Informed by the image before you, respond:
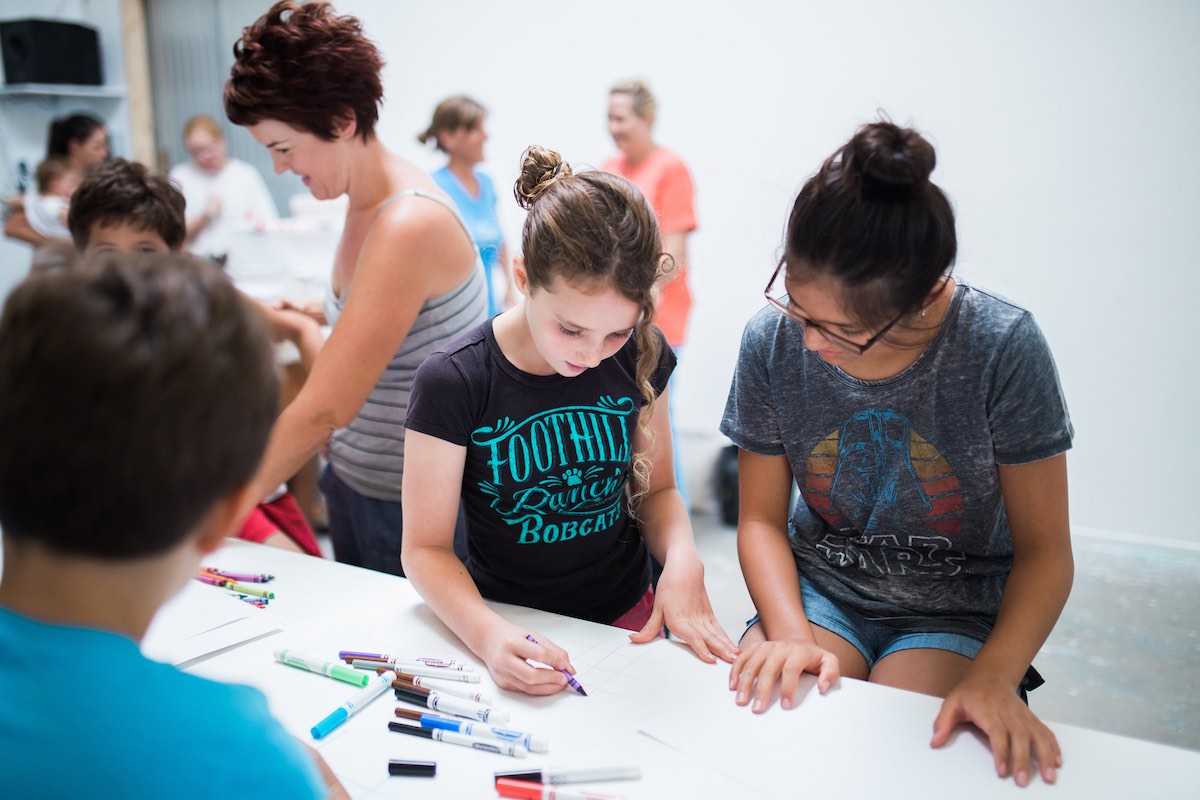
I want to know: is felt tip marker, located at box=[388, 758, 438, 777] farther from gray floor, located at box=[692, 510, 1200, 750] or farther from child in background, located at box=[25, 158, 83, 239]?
child in background, located at box=[25, 158, 83, 239]

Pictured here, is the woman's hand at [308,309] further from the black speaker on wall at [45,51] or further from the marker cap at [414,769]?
the black speaker on wall at [45,51]

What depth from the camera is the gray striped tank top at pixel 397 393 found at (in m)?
1.46

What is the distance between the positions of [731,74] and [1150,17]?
4.54 feet

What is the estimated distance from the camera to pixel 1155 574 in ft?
9.28

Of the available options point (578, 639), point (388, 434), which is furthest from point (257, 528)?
point (578, 639)

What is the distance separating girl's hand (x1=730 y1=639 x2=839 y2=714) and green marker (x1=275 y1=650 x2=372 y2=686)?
1.30ft

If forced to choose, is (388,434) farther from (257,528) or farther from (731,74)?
(731,74)

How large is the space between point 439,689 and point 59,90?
5.66 meters

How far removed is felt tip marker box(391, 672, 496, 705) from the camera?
0.90m

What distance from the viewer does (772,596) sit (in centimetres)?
115

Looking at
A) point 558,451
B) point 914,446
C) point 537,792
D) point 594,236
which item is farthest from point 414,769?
point 914,446

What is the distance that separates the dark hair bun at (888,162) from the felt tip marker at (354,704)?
723 millimetres

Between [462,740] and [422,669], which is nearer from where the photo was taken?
[462,740]

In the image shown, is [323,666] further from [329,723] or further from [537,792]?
[537,792]
